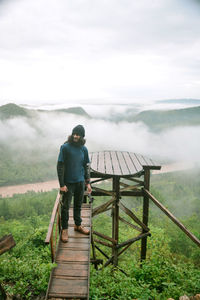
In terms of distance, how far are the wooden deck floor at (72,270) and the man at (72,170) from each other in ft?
0.81

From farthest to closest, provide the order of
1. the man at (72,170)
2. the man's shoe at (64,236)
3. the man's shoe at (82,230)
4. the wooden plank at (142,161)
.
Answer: the wooden plank at (142,161)
the man's shoe at (82,230)
the man's shoe at (64,236)
the man at (72,170)

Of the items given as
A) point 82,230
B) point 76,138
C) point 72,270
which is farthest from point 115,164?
point 72,270

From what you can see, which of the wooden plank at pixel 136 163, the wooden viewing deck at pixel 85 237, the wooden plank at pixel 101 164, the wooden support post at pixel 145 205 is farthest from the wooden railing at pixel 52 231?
the wooden support post at pixel 145 205

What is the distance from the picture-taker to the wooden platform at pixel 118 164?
5.04m

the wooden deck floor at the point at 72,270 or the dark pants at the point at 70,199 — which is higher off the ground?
the dark pants at the point at 70,199

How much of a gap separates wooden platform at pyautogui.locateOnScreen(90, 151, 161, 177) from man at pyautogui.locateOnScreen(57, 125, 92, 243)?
1077 millimetres

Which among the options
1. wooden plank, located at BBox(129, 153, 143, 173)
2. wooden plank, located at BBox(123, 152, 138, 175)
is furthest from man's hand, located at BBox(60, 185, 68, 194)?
wooden plank, located at BBox(129, 153, 143, 173)

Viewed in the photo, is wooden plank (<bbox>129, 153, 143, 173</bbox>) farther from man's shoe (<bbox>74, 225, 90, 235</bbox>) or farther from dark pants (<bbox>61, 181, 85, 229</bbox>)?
man's shoe (<bbox>74, 225, 90, 235</bbox>)

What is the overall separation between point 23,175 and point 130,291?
92.5 m

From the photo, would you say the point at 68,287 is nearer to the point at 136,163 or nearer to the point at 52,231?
the point at 52,231

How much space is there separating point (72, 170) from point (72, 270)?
170 cm

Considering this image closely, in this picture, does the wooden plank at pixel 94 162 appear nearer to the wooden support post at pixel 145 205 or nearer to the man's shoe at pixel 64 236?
the wooden support post at pixel 145 205

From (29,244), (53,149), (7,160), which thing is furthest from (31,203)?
(53,149)

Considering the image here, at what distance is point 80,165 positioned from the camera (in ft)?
12.8
